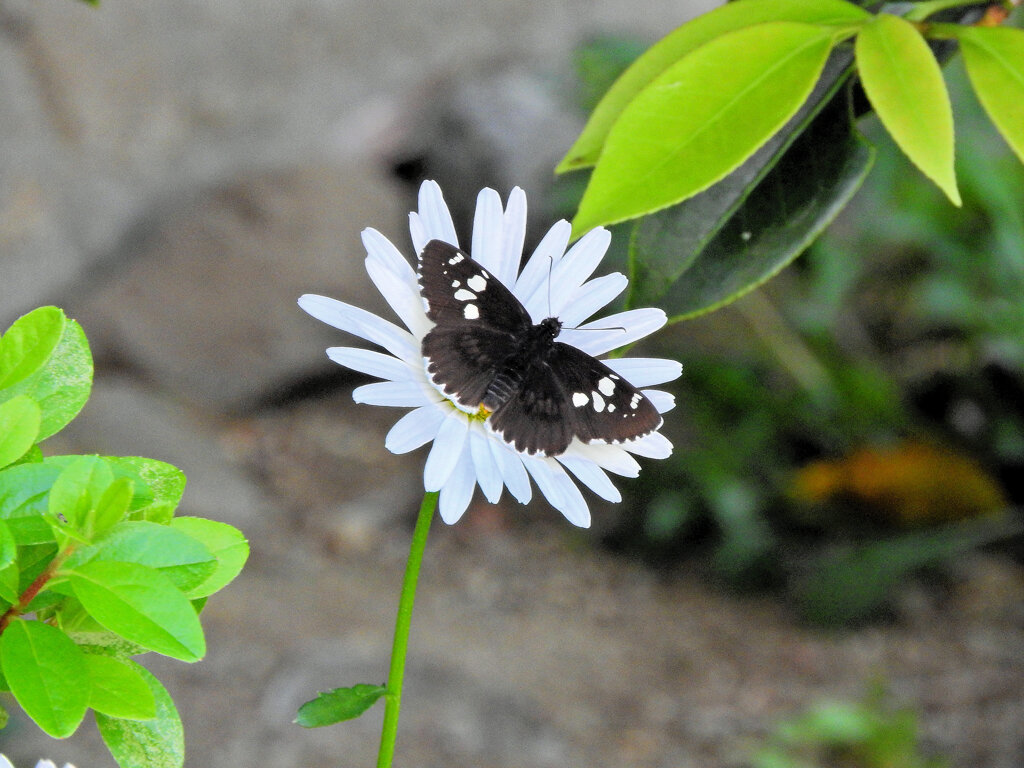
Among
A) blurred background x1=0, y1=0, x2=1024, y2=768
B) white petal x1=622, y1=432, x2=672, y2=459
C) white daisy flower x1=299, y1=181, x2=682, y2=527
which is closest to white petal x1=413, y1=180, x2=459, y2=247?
white daisy flower x1=299, y1=181, x2=682, y2=527

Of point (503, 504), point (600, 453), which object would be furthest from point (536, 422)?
point (503, 504)

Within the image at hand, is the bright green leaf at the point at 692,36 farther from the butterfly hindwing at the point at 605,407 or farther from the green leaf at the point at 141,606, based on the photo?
the green leaf at the point at 141,606

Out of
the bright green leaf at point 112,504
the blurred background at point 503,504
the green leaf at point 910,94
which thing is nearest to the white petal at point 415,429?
the bright green leaf at point 112,504

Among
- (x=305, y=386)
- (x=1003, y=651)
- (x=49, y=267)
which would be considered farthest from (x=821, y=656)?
(x=49, y=267)

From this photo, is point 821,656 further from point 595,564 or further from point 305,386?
point 305,386

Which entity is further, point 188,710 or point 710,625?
point 710,625

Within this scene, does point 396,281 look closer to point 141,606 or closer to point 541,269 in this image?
point 541,269

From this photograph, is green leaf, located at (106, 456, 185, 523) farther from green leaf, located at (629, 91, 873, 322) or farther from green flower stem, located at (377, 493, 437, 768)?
green leaf, located at (629, 91, 873, 322)
